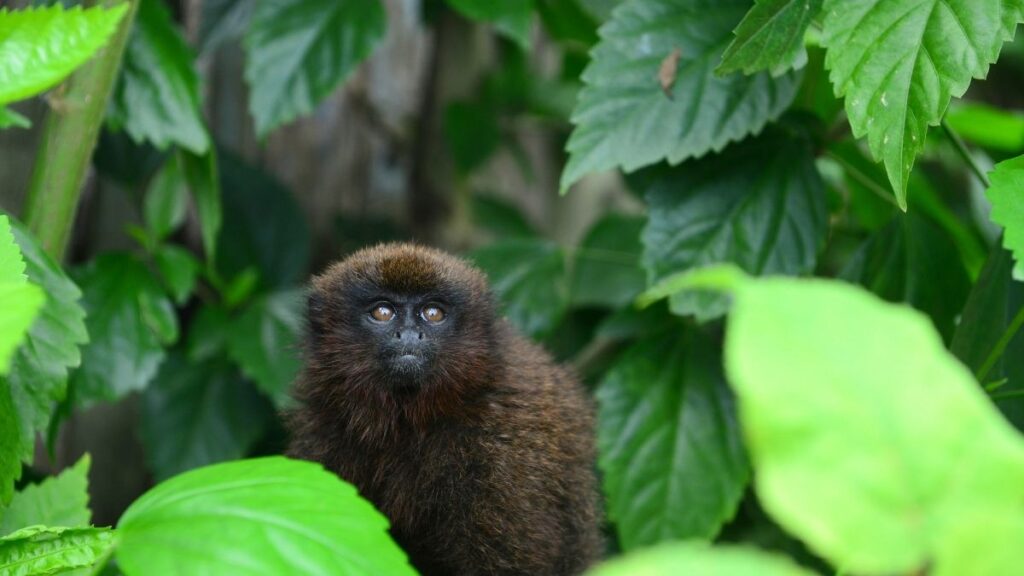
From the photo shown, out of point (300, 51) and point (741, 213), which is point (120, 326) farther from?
point (741, 213)

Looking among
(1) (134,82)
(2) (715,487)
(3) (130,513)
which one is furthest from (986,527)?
(1) (134,82)

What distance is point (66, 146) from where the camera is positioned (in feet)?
9.11

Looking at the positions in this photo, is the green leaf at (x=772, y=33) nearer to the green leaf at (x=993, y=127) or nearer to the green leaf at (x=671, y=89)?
the green leaf at (x=671, y=89)

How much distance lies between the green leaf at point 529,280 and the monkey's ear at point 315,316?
87 centimetres

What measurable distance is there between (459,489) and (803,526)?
1943 mm

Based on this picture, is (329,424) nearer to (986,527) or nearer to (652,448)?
(652,448)

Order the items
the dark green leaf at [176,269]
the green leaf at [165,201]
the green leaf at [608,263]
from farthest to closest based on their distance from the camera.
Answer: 1. the green leaf at [608,263]
2. the green leaf at [165,201]
3. the dark green leaf at [176,269]

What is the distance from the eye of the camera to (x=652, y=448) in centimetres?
338

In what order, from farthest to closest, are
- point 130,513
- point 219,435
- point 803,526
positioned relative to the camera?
point 219,435 < point 130,513 < point 803,526

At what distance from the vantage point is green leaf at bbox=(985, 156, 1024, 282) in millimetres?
2016

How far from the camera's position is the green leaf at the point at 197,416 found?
4.00 m

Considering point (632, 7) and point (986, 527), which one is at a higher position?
point (632, 7)

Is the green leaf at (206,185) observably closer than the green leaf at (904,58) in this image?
No

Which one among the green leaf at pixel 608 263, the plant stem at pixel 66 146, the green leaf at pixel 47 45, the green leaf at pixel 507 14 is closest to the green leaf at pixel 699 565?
the green leaf at pixel 47 45
